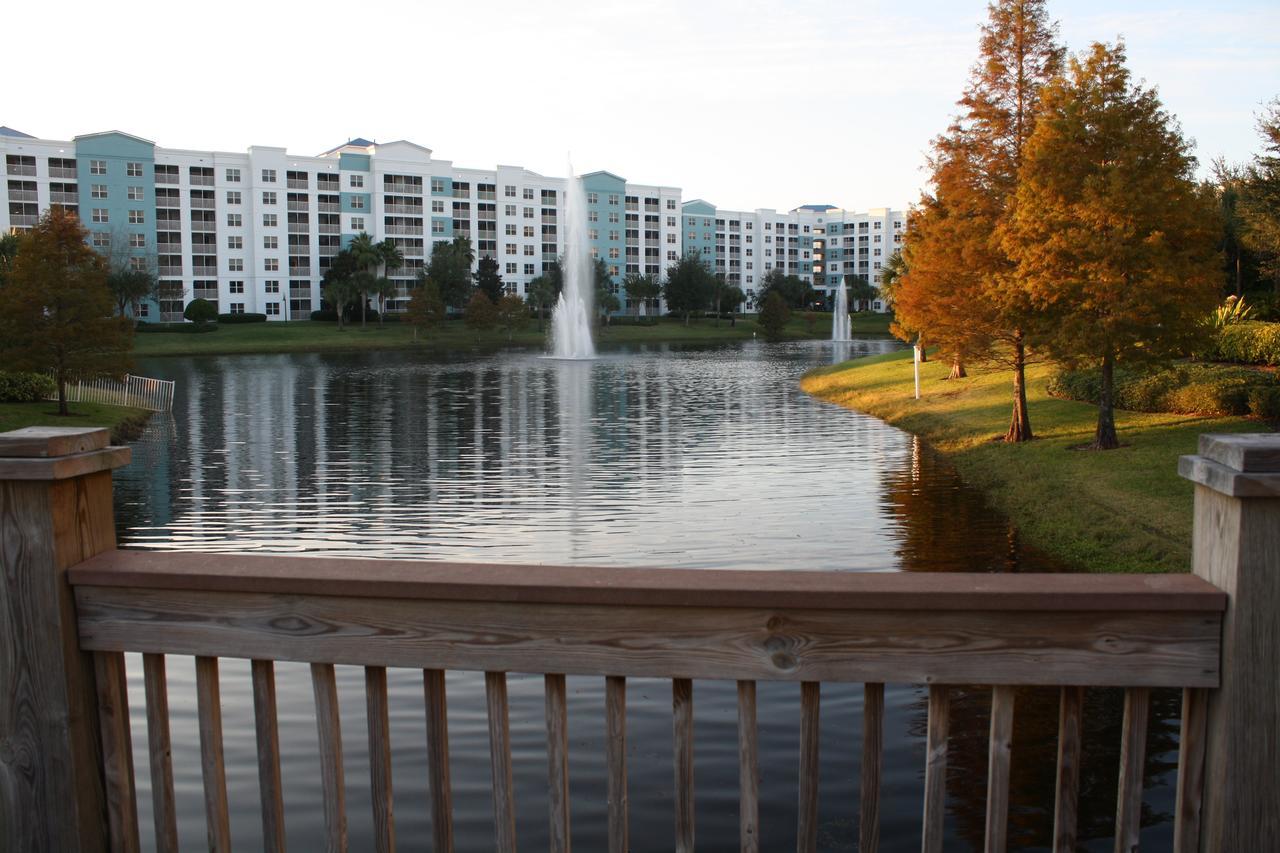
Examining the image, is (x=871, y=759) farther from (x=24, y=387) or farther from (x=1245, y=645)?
(x=24, y=387)

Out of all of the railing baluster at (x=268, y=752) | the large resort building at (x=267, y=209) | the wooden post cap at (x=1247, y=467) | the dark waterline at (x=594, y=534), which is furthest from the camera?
the large resort building at (x=267, y=209)

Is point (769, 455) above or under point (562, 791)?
under

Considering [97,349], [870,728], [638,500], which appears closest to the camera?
[870,728]

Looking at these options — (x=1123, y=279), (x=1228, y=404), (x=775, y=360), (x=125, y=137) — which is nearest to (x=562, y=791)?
(x=1123, y=279)

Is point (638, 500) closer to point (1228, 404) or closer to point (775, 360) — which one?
point (1228, 404)

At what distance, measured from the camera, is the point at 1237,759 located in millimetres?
3064

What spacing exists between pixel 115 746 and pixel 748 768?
191 cm

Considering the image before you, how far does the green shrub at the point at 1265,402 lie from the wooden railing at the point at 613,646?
2167 centimetres

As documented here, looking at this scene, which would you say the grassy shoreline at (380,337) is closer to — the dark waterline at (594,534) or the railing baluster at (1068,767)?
the dark waterline at (594,534)

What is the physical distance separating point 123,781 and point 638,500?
57.7 feet

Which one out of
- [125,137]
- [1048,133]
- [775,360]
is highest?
[125,137]

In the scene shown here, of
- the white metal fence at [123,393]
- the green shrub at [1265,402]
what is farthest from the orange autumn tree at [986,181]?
the white metal fence at [123,393]

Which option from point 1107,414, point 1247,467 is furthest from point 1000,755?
point 1107,414

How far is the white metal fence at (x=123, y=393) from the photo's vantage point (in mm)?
39159
